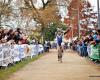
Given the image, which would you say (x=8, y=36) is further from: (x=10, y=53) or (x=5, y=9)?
Result: (x=5, y=9)

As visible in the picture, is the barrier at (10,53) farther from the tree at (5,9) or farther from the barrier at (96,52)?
the tree at (5,9)

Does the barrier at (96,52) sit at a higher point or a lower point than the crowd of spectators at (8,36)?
lower

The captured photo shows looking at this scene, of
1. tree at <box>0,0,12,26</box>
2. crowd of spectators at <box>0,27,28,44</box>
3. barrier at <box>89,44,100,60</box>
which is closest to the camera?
crowd of spectators at <box>0,27,28,44</box>

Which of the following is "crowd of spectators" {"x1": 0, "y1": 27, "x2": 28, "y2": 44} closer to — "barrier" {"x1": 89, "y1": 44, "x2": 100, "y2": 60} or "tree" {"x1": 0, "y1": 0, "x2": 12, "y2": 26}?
"barrier" {"x1": 89, "y1": 44, "x2": 100, "y2": 60}

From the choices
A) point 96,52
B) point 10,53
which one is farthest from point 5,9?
point 10,53

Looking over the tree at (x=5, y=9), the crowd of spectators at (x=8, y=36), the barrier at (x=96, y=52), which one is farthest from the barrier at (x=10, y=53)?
the tree at (x=5, y=9)

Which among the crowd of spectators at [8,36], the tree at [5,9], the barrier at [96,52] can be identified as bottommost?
the barrier at [96,52]

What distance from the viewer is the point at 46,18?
66375 mm

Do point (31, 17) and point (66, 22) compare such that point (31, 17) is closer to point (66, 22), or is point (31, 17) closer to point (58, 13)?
point (58, 13)

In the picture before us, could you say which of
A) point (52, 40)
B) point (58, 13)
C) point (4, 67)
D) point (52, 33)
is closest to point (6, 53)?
point (4, 67)

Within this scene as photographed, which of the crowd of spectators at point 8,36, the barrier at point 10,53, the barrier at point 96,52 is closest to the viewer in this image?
the barrier at point 10,53

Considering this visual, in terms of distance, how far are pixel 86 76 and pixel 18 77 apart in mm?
2687

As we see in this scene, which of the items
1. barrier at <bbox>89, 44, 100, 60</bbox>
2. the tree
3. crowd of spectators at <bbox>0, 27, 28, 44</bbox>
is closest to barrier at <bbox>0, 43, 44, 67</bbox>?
crowd of spectators at <bbox>0, 27, 28, 44</bbox>

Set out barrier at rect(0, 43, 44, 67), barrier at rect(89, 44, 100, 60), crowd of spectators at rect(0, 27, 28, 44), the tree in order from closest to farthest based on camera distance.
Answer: barrier at rect(0, 43, 44, 67) < crowd of spectators at rect(0, 27, 28, 44) < barrier at rect(89, 44, 100, 60) < the tree
